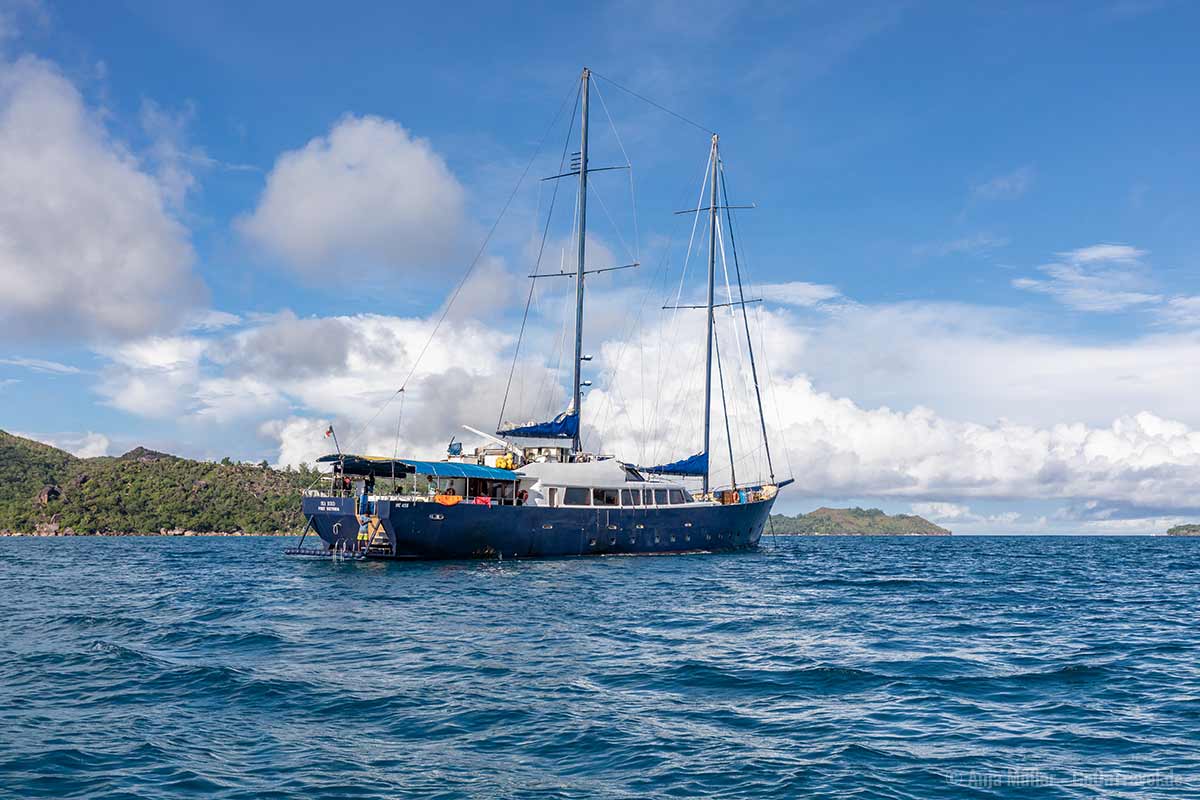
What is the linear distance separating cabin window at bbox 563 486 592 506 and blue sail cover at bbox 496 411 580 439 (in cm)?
416

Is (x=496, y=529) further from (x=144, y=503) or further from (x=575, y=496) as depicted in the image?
(x=144, y=503)

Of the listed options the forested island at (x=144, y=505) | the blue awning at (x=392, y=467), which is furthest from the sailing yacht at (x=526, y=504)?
the forested island at (x=144, y=505)

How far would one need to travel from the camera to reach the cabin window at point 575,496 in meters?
49.5

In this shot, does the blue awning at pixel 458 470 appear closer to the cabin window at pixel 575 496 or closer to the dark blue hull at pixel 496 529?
the dark blue hull at pixel 496 529

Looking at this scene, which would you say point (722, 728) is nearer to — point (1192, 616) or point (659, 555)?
point (1192, 616)

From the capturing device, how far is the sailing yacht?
43281 millimetres

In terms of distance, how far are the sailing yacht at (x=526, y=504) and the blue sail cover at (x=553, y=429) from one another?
0.07 metres

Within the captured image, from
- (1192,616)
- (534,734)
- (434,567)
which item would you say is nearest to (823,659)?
(534,734)

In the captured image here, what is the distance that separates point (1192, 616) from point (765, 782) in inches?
953

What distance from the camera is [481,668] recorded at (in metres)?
17.2

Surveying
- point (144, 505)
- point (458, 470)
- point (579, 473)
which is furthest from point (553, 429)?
point (144, 505)

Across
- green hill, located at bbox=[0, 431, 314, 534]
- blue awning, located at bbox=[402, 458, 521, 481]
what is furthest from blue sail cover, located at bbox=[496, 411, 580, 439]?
green hill, located at bbox=[0, 431, 314, 534]

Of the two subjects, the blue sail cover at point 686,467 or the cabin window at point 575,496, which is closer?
the cabin window at point 575,496

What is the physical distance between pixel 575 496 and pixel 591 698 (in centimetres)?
3517
